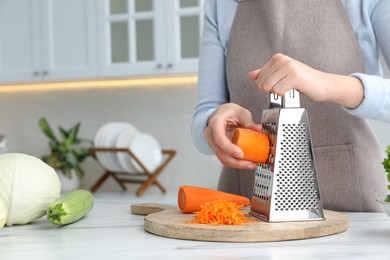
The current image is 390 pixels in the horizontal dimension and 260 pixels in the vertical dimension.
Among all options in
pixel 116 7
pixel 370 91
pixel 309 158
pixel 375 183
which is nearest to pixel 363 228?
pixel 309 158

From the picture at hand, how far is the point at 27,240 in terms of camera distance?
116 cm

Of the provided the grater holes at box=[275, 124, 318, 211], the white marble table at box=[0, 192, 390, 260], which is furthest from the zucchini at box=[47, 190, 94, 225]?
the grater holes at box=[275, 124, 318, 211]

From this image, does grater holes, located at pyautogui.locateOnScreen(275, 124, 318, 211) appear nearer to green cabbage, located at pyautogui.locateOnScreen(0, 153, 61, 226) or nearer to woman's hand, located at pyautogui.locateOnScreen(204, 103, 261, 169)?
woman's hand, located at pyautogui.locateOnScreen(204, 103, 261, 169)

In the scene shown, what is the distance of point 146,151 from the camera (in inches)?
138

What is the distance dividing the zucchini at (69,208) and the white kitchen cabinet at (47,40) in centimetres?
228

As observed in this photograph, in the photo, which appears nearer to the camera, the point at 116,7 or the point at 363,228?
the point at 363,228

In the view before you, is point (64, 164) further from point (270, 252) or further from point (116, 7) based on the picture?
point (270, 252)

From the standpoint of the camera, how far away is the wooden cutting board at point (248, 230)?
1.05 metres

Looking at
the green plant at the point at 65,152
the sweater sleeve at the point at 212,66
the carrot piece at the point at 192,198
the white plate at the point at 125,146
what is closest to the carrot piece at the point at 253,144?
the carrot piece at the point at 192,198

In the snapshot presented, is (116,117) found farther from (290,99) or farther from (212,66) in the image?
(290,99)

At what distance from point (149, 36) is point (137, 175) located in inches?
27.5

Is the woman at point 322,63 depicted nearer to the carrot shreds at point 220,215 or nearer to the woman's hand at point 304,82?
the woman's hand at point 304,82

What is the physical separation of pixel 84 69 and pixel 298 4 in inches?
85.9

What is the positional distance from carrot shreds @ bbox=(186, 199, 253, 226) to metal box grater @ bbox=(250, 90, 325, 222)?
69mm
